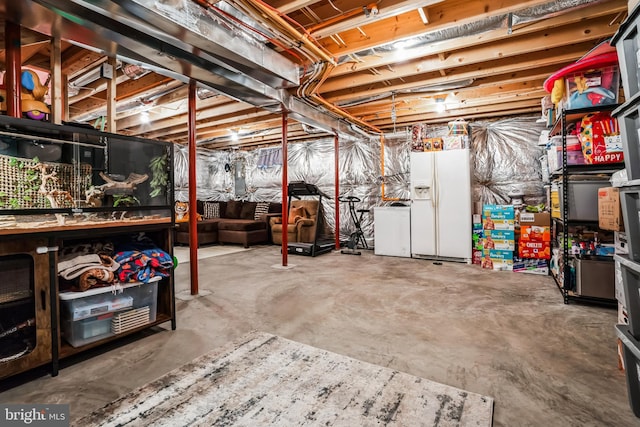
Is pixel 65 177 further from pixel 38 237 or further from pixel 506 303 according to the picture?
pixel 506 303

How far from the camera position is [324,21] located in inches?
97.8

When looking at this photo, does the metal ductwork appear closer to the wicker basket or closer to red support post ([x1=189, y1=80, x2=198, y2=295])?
red support post ([x1=189, y1=80, x2=198, y2=295])

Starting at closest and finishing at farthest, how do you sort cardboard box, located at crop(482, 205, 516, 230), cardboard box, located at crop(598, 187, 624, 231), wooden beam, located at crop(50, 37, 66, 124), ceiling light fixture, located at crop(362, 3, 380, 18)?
cardboard box, located at crop(598, 187, 624, 231), wooden beam, located at crop(50, 37, 66, 124), ceiling light fixture, located at crop(362, 3, 380, 18), cardboard box, located at crop(482, 205, 516, 230)

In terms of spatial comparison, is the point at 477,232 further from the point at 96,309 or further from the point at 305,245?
the point at 96,309

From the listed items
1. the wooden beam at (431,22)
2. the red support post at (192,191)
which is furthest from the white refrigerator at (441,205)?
the red support post at (192,191)

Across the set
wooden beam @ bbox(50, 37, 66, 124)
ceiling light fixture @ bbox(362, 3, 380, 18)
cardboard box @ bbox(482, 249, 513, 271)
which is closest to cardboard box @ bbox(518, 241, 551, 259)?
cardboard box @ bbox(482, 249, 513, 271)

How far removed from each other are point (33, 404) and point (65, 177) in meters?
1.25

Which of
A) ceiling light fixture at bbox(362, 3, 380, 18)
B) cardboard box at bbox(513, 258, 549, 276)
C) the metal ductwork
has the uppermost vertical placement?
ceiling light fixture at bbox(362, 3, 380, 18)

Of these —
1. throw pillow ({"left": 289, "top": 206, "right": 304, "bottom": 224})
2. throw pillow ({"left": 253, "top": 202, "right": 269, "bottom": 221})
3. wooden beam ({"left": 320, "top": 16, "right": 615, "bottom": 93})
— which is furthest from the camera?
throw pillow ({"left": 253, "top": 202, "right": 269, "bottom": 221})

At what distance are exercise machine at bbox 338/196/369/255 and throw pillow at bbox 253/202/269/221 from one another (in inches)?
70.1

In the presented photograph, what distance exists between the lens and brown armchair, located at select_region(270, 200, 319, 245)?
19.7 ft

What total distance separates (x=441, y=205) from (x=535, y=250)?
4.39 feet

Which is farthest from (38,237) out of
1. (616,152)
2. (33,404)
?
(616,152)

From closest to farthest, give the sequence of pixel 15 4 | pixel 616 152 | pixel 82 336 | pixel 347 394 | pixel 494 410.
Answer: pixel 494 410
pixel 347 394
pixel 15 4
pixel 82 336
pixel 616 152
